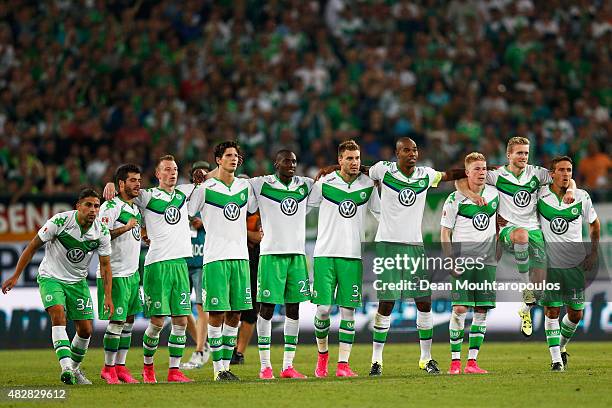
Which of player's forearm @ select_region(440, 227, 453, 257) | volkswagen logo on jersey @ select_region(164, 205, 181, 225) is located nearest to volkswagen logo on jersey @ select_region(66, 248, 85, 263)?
volkswagen logo on jersey @ select_region(164, 205, 181, 225)

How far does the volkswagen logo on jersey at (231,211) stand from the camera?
14.3 meters

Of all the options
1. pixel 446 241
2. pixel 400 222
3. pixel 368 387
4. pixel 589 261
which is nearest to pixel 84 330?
pixel 368 387

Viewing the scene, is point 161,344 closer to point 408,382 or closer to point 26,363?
point 26,363

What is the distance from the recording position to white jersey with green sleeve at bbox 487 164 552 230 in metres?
15.3

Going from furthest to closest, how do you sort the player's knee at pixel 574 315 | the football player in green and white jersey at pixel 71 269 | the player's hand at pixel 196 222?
the player's hand at pixel 196 222
the player's knee at pixel 574 315
the football player in green and white jersey at pixel 71 269

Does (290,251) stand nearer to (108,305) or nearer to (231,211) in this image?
(231,211)

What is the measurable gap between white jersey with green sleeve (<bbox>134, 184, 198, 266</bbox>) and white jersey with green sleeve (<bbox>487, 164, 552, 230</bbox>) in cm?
384

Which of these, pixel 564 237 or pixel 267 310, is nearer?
pixel 267 310

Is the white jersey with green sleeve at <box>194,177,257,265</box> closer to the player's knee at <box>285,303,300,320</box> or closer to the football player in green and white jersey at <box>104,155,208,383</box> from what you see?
the football player in green and white jersey at <box>104,155,208,383</box>

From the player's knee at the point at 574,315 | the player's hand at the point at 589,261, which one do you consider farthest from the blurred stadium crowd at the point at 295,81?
the player's hand at the point at 589,261

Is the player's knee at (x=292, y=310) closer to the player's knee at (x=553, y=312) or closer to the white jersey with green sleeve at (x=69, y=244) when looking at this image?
the white jersey with green sleeve at (x=69, y=244)

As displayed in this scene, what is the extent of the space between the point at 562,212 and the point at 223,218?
4223mm

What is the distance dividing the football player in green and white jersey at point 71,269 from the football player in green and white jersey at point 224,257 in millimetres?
1165

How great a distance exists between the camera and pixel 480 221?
1517 centimetres
